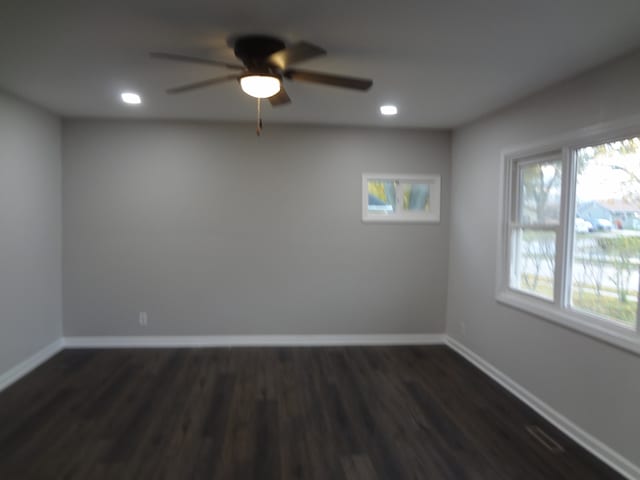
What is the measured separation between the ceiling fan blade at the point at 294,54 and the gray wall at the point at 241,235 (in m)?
2.15

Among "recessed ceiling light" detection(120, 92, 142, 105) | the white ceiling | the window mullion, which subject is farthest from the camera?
"recessed ceiling light" detection(120, 92, 142, 105)

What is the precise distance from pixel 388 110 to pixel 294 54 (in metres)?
1.81

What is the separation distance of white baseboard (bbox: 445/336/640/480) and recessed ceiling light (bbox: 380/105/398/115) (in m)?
2.59

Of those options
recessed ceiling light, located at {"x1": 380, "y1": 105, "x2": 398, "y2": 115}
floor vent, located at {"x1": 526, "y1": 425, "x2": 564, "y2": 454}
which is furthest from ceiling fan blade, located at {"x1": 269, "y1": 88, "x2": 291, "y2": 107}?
floor vent, located at {"x1": 526, "y1": 425, "x2": 564, "y2": 454}

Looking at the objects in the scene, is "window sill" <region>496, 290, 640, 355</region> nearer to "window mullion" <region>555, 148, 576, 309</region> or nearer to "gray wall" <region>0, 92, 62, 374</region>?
"window mullion" <region>555, 148, 576, 309</region>

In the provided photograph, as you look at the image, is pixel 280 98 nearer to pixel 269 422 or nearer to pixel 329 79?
pixel 329 79

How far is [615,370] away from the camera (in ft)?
7.80

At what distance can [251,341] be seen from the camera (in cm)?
441

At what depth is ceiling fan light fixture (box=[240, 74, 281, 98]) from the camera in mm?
2186

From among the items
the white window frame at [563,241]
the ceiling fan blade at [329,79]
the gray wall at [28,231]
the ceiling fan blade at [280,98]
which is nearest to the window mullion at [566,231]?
the white window frame at [563,241]

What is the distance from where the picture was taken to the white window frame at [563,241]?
2381 mm

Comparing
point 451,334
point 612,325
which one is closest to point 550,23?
point 612,325

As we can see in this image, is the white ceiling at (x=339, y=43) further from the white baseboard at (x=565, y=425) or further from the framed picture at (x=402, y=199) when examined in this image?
the white baseboard at (x=565, y=425)

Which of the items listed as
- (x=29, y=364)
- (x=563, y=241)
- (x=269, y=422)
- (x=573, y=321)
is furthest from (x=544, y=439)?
(x=29, y=364)
